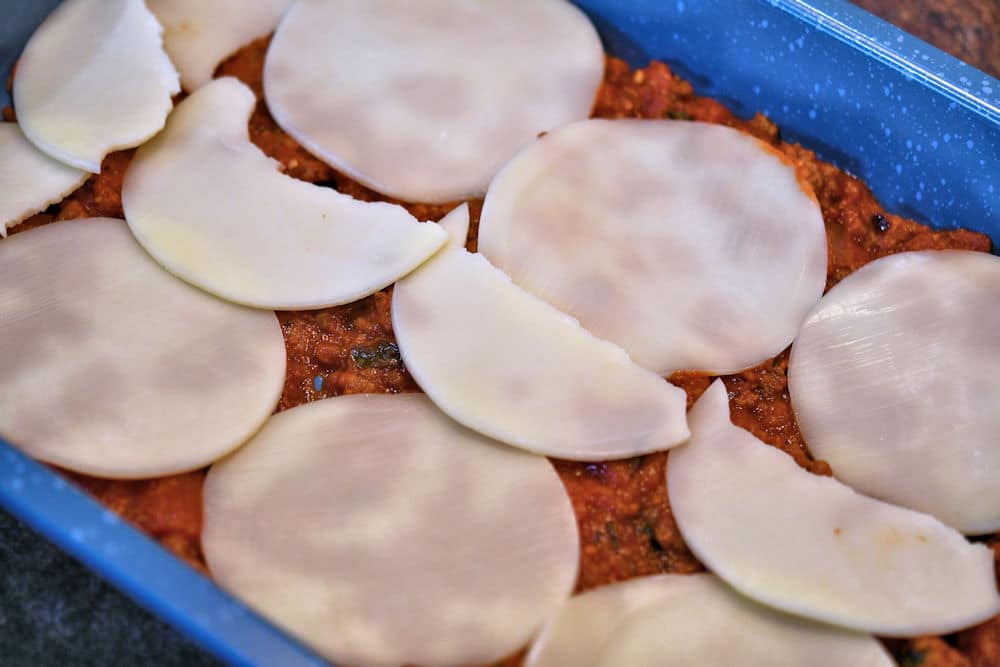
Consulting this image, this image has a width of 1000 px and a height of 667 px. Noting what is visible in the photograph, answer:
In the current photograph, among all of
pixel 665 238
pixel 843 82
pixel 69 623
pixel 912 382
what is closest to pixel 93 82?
pixel 69 623

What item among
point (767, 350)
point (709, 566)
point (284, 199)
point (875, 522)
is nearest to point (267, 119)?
point (284, 199)

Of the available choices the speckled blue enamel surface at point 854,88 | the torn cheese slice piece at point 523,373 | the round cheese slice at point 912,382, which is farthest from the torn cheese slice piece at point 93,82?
the round cheese slice at point 912,382

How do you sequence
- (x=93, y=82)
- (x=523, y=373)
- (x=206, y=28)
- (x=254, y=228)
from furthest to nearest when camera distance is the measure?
(x=206, y=28) → (x=93, y=82) → (x=254, y=228) → (x=523, y=373)

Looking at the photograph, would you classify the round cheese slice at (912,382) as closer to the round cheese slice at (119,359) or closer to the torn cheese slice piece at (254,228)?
the torn cheese slice piece at (254,228)

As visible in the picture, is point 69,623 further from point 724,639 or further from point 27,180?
point 724,639

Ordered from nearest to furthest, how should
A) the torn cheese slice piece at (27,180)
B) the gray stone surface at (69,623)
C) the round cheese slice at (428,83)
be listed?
the gray stone surface at (69,623)
the torn cheese slice piece at (27,180)
the round cheese slice at (428,83)

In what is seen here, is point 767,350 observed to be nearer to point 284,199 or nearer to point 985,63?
point 284,199

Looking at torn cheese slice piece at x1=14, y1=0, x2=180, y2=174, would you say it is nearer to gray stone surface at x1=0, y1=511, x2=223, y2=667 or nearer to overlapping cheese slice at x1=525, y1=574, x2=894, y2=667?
gray stone surface at x1=0, y1=511, x2=223, y2=667
